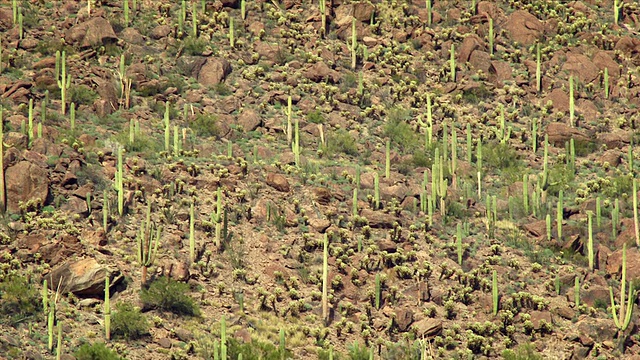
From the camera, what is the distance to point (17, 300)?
85.1ft

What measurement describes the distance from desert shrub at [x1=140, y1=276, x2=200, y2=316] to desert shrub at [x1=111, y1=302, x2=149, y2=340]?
0.64 m

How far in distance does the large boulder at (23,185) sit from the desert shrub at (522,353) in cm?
1151

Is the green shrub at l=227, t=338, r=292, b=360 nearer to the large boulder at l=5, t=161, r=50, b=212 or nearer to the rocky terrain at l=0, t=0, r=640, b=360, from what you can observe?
the rocky terrain at l=0, t=0, r=640, b=360

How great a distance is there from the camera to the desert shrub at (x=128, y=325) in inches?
1021

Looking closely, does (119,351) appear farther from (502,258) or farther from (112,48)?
(112,48)

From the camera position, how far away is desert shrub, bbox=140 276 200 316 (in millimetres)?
27016

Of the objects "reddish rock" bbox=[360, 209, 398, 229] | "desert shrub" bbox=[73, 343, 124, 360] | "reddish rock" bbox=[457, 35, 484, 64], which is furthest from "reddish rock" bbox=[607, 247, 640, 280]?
"desert shrub" bbox=[73, 343, 124, 360]

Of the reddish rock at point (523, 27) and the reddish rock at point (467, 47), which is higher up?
the reddish rock at point (523, 27)

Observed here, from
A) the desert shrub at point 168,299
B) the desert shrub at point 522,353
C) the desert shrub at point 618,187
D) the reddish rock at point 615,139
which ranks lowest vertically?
the desert shrub at point 522,353

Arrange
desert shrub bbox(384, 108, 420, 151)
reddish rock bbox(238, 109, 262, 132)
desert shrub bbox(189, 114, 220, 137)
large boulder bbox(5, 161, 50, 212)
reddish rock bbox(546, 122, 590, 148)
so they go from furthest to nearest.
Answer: reddish rock bbox(546, 122, 590, 148)
desert shrub bbox(384, 108, 420, 151)
reddish rock bbox(238, 109, 262, 132)
desert shrub bbox(189, 114, 220, 137)
large boulder bbox(5, 161, 50, 212)

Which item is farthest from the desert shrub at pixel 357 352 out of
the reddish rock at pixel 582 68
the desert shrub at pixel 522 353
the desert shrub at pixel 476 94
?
the reddish rock at pixel 582 68

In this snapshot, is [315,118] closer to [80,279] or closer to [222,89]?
[222,89]

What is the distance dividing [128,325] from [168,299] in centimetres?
135

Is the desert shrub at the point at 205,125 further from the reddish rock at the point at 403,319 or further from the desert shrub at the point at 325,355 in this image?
the desert shrub at the point at 325,355
